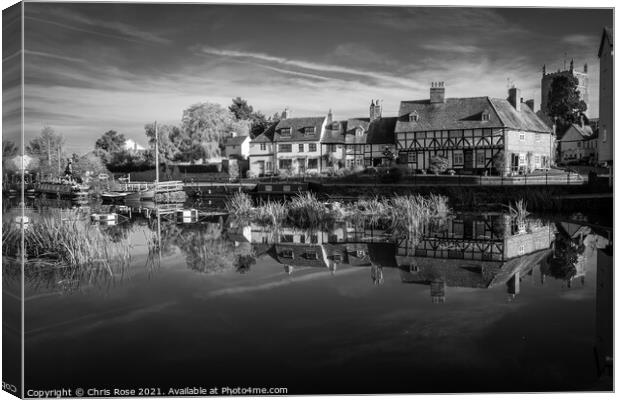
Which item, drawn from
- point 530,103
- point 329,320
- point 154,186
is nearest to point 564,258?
point 329,320

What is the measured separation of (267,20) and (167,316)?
3567mm

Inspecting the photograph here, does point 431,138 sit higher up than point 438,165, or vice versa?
point 431,138

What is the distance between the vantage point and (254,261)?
1070cm

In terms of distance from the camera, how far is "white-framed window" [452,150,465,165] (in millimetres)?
30375

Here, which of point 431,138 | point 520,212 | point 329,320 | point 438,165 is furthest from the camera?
point 431,138

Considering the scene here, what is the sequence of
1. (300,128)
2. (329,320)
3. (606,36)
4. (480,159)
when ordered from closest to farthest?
1. (606,36)
2. (329,320)
3. (480,159)
4. (300,128)

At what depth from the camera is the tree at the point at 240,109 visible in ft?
142

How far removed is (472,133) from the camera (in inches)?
1192

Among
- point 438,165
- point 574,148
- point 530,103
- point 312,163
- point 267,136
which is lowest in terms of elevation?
point 438,165

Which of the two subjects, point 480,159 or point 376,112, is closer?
point 480,159

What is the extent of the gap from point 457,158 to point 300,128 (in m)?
10.9

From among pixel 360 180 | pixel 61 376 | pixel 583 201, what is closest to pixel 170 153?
pixel 360 180

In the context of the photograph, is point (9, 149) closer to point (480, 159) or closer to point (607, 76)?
point (607, 76)

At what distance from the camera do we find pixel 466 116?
30.7 metres
